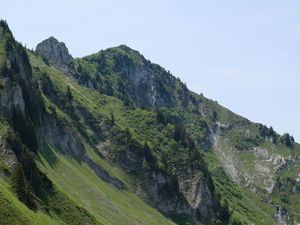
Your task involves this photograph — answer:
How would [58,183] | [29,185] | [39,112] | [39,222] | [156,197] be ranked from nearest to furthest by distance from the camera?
[39,222] < [29,185] < [58,183] < [39,112] < [156,197]

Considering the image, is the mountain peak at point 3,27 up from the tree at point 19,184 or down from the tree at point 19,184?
up

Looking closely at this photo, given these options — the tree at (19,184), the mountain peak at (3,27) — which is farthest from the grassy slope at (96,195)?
the mountain peak at (3,27)

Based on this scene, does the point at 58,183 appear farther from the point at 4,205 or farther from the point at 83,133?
the point at 83,133

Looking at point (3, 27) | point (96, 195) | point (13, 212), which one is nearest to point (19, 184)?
point (13, 212)

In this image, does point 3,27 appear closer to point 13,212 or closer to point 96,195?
point 96,195

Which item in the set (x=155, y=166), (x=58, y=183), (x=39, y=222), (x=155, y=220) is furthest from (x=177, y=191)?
(x=39, y=222)

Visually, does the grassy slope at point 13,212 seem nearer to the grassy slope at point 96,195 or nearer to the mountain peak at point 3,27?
the grassy slope at point 96,195

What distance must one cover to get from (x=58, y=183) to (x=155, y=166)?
2915 inches

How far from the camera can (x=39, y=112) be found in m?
151

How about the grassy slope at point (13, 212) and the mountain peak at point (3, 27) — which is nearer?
the grassy slope at point (13, 212)

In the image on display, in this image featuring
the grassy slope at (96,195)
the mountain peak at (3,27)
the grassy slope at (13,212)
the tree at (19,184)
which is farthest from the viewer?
the mountain peak at (3,27)

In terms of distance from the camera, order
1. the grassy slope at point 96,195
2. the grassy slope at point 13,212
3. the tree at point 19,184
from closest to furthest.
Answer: the grassy slope at point 13,212, the tree at point 19,184, the grassy slope at point 96,195

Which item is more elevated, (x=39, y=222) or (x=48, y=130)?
(x=48, y=130)

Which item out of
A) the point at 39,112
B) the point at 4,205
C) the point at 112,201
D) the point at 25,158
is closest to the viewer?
the point at 4,205
